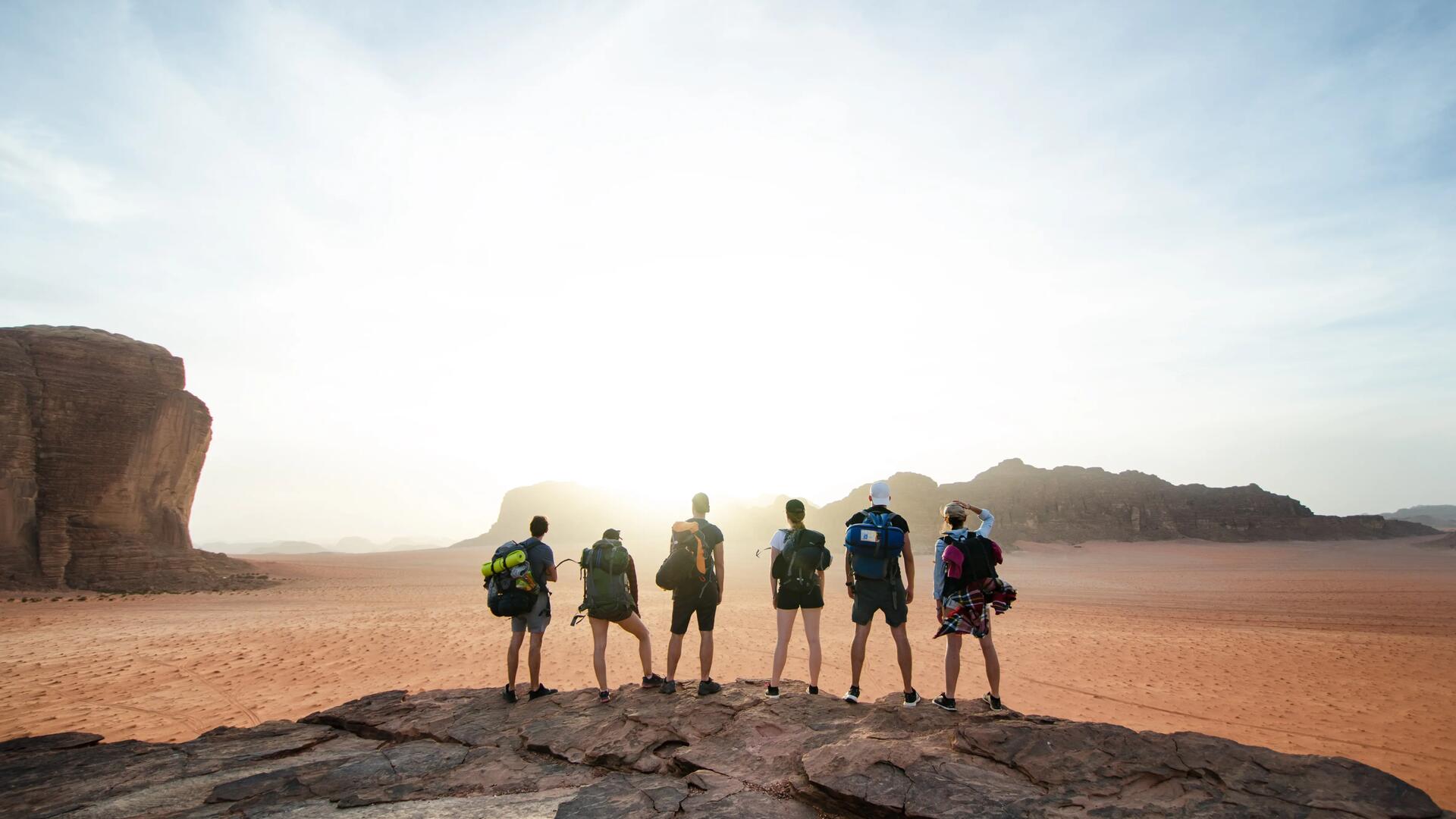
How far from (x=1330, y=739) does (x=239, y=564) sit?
48840 mm

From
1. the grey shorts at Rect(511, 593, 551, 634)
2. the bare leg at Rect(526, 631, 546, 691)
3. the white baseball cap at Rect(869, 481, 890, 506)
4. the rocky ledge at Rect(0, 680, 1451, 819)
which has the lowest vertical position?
the rocky ledge at Rect(0, 680, 1451, 819)

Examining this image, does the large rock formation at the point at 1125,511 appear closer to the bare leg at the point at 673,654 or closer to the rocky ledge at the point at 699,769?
the bare leg at the point at 673,654

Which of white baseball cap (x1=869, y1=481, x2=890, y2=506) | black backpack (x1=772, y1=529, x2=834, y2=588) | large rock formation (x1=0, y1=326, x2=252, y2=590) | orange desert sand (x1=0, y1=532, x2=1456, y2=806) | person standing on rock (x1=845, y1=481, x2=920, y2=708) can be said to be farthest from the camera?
large rock formation (x1=0, y1=326, x2=252, y2=590)

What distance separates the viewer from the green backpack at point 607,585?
713 cm

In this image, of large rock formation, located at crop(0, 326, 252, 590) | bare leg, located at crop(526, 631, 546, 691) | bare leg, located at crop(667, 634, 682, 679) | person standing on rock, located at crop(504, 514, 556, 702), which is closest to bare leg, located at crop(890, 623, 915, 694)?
bare leg, located at crop(667, 634, 682, 679)

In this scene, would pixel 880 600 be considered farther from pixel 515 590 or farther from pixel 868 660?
pixel 868 660

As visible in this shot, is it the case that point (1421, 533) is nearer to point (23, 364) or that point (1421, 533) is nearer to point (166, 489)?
point (166, 489)

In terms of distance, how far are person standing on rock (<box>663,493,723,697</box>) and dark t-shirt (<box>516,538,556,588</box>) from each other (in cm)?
162

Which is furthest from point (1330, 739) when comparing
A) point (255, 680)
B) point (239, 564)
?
point (239, 564)

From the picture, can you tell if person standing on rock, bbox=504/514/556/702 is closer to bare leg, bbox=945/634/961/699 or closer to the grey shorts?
the grey shorts

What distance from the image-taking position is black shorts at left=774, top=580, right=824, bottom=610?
6613 mm

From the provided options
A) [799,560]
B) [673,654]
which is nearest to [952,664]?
[799,560]

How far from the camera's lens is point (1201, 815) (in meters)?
3.92

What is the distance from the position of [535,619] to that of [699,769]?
3.10 metres
